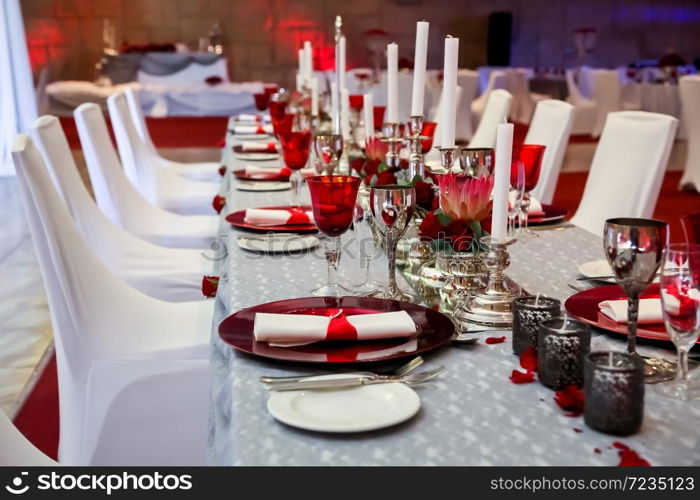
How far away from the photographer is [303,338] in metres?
1.20

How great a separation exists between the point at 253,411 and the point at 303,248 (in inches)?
33.2

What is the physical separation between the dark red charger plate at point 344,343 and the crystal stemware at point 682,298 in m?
0.29

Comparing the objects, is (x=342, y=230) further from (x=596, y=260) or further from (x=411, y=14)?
(x=411, y=14)

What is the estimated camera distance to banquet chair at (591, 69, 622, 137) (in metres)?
9.36

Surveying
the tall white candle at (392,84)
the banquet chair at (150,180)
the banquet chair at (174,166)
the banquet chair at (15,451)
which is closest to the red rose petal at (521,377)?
the banquet chair at (15,451)

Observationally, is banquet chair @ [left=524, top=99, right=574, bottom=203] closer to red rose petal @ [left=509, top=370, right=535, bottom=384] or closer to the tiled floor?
the tiled floor

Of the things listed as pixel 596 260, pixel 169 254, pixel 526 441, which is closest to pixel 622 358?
pixel 526 441

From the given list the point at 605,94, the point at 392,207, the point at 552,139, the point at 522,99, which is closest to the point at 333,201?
the point at 392,207

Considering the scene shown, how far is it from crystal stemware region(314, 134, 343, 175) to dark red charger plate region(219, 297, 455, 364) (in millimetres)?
927

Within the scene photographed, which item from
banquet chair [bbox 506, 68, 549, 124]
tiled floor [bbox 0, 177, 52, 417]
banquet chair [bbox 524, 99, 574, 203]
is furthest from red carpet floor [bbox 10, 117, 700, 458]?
banquet chair [bbox 506, 68, 549, 124]

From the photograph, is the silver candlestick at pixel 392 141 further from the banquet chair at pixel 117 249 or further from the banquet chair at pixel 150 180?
the banquet chair at pixel 150 180

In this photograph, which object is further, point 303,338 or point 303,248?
point 303,248
